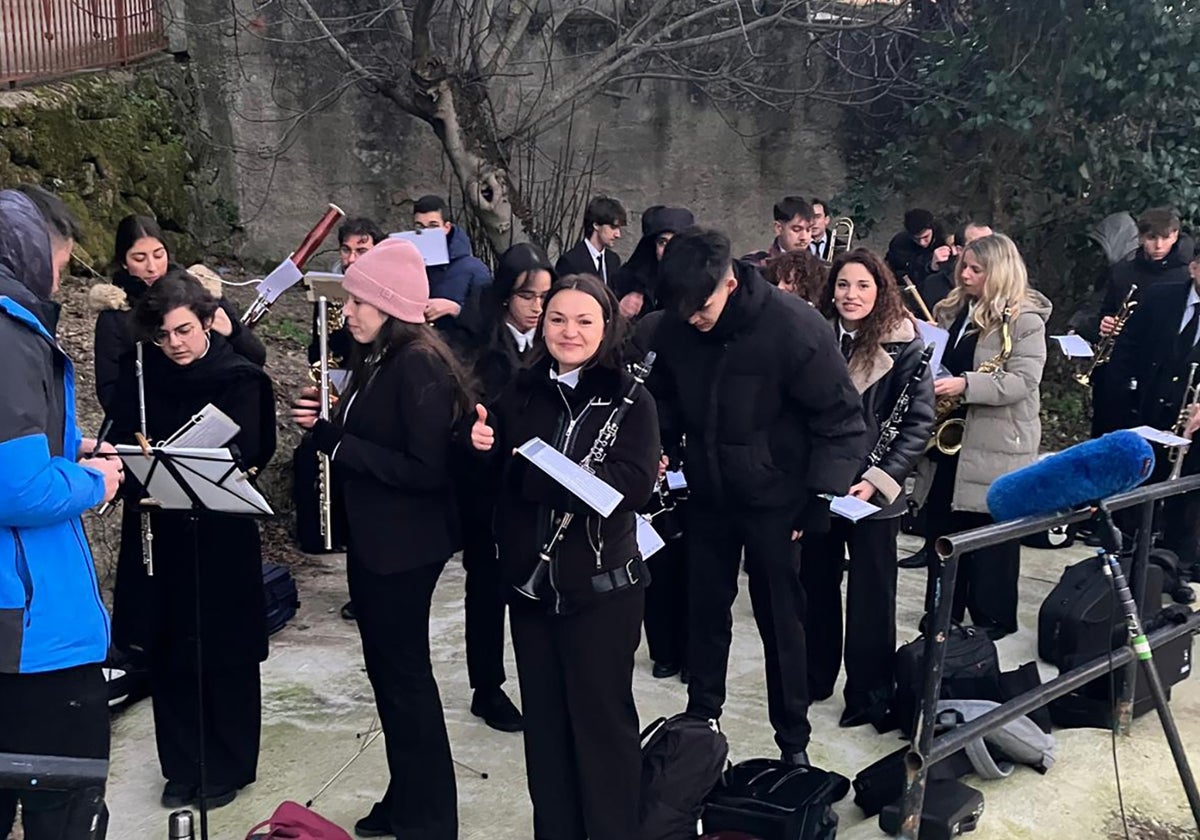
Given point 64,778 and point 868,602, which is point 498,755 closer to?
point 868,602

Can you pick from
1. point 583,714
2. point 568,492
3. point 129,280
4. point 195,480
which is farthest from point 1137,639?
point 129,280

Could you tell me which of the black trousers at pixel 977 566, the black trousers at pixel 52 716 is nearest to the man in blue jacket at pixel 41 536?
the black trousers at pixel 52 716

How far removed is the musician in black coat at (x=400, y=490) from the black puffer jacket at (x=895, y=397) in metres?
1.82

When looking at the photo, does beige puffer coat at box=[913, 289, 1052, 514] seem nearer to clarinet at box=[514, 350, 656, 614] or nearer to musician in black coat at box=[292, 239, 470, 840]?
clarinet at box=[514, 350, 656, 614]

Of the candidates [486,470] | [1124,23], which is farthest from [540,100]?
[486,470]

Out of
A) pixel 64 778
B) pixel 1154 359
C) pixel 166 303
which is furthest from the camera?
pixel 1154 359

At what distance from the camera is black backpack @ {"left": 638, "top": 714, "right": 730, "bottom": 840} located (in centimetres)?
343

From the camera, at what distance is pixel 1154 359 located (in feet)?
20.1

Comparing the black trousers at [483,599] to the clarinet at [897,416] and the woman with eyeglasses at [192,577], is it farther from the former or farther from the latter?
the clarinet at [897,416]

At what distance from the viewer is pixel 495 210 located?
9086 mm

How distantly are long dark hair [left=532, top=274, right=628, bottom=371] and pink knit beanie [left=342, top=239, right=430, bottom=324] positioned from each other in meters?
0.43

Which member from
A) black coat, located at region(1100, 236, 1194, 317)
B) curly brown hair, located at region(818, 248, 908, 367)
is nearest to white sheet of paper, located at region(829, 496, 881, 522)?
curly brown hair, located at region(818, 248, 908, 367)

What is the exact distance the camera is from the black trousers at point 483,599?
179 inches

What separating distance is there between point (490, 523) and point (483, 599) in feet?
1.06
